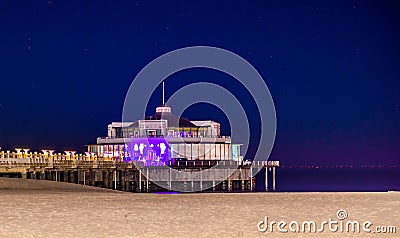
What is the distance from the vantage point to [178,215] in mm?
17344

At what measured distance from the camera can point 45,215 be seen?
17203 millimetres

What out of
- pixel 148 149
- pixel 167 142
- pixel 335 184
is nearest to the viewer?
pixel 167 142

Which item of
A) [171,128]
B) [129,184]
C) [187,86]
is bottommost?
[129,184]

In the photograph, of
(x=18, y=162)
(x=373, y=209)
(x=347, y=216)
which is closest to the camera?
(x=347, y=216)

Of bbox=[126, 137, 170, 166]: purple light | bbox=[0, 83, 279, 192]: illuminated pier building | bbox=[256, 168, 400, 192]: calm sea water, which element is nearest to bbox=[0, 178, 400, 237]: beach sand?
bbox=[0, 83, 279, 192]: illuminated pier building

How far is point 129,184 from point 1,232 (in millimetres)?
61336

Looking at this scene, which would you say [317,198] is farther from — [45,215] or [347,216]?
[45,215]

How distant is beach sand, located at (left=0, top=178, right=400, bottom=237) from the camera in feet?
46.4

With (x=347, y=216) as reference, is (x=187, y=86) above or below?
above

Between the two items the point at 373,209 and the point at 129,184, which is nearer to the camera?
the point at 373,209

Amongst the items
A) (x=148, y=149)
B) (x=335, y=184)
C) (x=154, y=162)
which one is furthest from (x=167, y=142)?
(x=335, y=184)

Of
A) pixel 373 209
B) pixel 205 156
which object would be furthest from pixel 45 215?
pixel 205 156

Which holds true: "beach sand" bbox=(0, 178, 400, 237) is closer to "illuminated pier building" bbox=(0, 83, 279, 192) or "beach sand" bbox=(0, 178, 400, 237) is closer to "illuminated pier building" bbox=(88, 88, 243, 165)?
"illuminated pier building" bbox=(0, 83, 279, 192)

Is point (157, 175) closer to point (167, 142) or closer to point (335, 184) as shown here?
point (167, 142)
